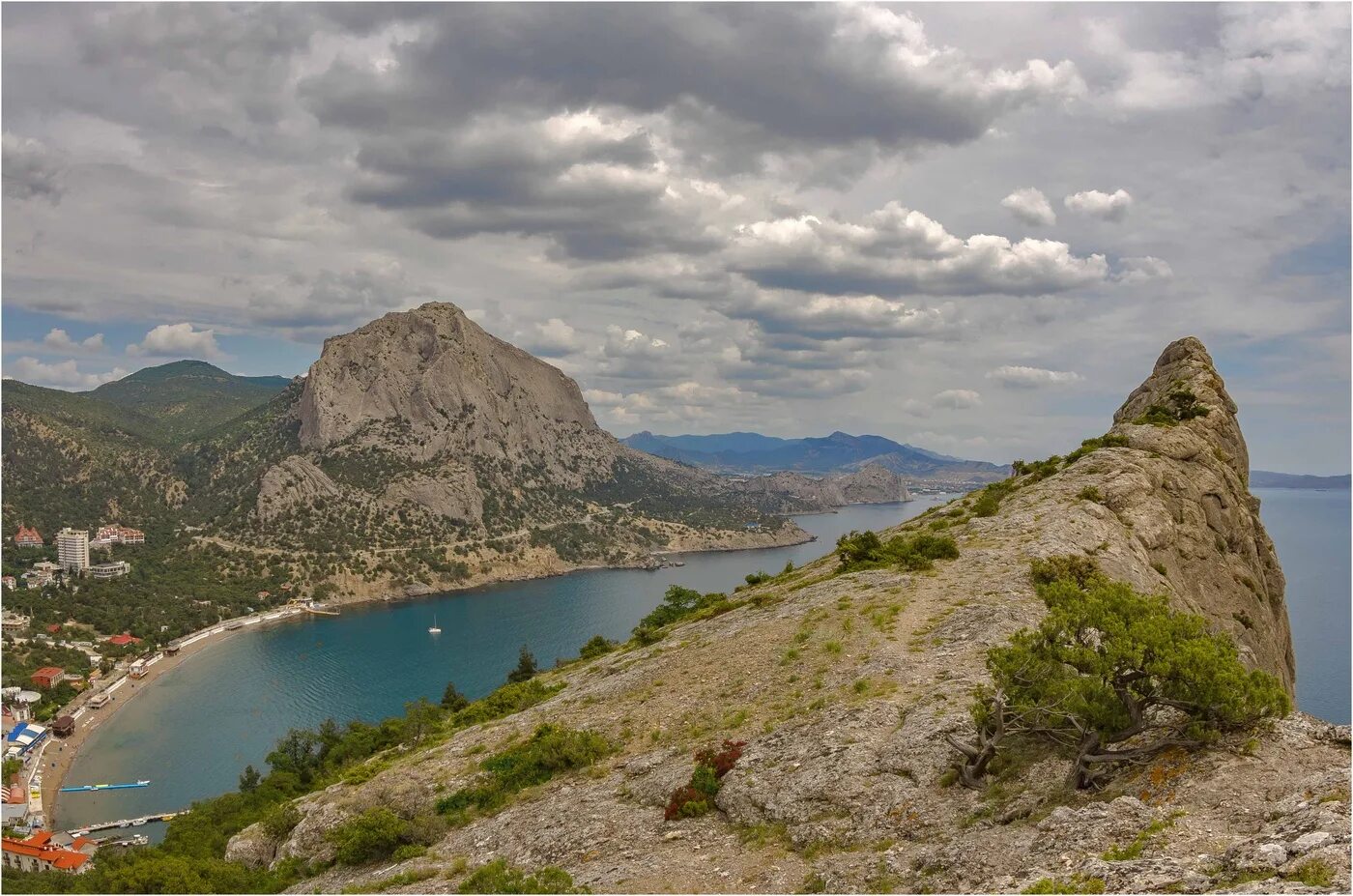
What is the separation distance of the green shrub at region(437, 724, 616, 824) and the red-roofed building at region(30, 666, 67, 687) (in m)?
138

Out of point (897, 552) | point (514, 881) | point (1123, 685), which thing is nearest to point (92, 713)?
Result: point (897, 552)

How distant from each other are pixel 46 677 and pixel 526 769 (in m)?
142

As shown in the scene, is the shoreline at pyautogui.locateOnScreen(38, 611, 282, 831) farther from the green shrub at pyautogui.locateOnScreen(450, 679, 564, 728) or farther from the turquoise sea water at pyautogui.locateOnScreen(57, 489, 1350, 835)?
the green shrub at pyautogui.locateOnScreen(450, 679, 564, 728)

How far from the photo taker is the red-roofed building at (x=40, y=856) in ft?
225

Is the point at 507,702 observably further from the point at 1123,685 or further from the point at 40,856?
the point at 40,856

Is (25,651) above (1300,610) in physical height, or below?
above

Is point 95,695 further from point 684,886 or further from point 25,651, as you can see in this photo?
point 684,886

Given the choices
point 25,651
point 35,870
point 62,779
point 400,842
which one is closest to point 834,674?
point 400,842

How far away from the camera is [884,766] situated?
18938 mm

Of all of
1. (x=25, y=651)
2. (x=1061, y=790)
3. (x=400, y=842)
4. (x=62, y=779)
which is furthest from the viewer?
(x=25, y=651)

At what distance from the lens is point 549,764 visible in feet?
84.2

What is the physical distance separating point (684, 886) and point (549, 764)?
396 inches

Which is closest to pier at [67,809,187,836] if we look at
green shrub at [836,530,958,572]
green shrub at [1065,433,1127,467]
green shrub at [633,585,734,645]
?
green shrub at [633,585,734,645]

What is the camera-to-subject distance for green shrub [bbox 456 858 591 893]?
1705cm
